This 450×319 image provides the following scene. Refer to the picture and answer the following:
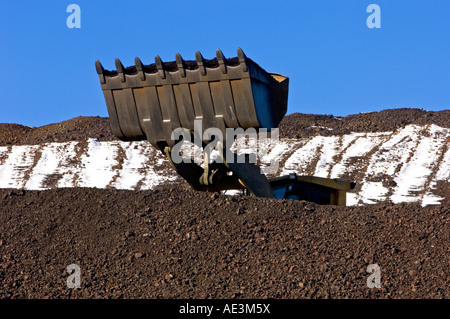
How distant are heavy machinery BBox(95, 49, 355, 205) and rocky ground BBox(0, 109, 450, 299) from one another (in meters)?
0.94

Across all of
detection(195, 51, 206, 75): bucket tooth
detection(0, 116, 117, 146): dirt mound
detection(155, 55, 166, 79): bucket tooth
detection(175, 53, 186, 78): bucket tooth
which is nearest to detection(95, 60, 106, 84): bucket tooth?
detection(155, 55, 166, 79): bucket tooth

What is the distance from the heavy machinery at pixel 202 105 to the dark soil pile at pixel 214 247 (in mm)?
917

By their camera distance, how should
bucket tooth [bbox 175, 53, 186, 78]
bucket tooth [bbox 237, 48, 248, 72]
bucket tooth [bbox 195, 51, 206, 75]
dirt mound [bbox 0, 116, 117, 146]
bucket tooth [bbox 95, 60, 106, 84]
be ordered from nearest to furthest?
bucket tooth [bbox 237, 48, 248, 72] → bucket tooth [bbox 195, 51, 206, 75] → bucket tooth [bbox 175, 53, 186, 78] → bucket tooth [bbox 95, 60, 106, 84] → dirt mound [bbox 0, 116, 117, 146]

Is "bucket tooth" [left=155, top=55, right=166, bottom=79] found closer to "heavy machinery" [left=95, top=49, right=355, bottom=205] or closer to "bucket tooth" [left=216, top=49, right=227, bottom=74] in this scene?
"heavy machinery" [left=95, top=49, right=355, bottom=205]

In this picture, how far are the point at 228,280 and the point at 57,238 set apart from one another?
2.38 m

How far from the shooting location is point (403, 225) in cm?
741

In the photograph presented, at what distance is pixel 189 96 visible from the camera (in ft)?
28.2

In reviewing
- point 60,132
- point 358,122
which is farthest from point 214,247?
point 60,132

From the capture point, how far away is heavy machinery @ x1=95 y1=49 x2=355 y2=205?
8.31m

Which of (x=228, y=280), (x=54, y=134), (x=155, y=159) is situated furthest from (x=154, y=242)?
(x=54, y=134)

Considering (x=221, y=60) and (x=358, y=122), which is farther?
(x=358, y=122)

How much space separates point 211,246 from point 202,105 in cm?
229

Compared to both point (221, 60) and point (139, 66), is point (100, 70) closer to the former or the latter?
point (139, 66)

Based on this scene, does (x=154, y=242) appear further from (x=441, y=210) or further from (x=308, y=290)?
(x=441, y=210)
